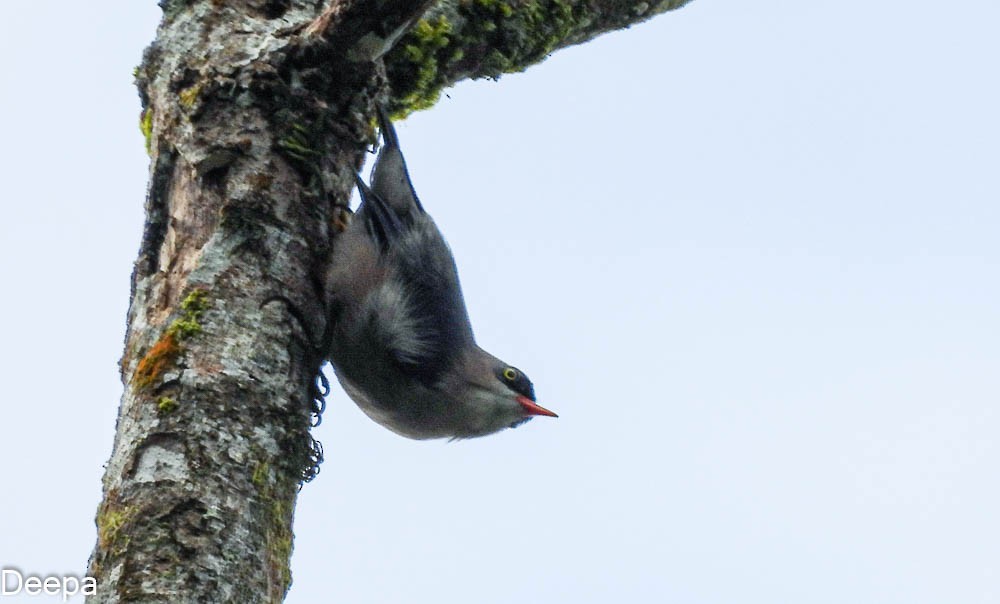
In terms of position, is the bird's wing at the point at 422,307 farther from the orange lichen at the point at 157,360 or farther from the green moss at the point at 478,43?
the orange lichen at the point at 157,360

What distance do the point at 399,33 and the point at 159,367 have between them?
5.82 feet

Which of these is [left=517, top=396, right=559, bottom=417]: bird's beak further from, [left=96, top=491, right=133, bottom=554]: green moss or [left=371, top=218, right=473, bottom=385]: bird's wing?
[left=96, top=491, right=133, bottom=554]: green moss

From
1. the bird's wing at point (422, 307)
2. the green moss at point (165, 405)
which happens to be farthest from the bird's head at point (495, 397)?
the green moss at point (165, 405)

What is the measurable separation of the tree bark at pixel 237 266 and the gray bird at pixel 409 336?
44 cm

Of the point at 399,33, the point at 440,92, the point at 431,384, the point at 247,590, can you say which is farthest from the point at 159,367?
the point at 440,92

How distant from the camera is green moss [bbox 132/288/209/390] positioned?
4.29m

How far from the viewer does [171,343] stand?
4387 millimetres

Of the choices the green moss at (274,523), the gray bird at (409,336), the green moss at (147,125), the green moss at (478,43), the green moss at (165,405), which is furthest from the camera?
the green moss at (478,43)

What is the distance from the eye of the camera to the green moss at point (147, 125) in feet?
18.2

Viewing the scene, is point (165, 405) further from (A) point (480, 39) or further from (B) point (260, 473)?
(A) point (480, 39)

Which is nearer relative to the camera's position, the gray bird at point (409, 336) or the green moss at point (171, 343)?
the green moss at point (171, 343)

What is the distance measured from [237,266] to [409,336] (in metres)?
1.55

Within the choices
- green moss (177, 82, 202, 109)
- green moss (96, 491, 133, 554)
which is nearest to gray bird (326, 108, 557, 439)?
green moss (177, 82, 202, 109)

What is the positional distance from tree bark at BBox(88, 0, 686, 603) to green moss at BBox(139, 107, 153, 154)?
0.02 metres
